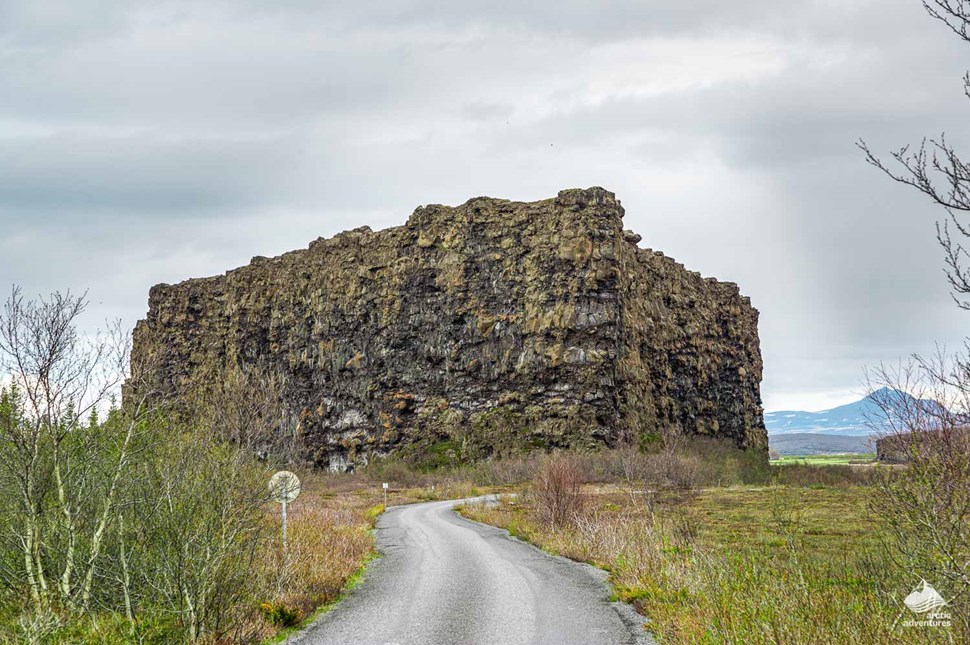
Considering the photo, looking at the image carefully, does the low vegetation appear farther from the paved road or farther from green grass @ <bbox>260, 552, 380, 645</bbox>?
green grass @ <bbox>260, 552, 380, 645</bbox>

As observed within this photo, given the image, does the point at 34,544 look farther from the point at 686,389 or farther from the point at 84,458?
the point at 686,389

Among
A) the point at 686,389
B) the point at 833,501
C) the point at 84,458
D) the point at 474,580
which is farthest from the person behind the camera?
the point at 686,389

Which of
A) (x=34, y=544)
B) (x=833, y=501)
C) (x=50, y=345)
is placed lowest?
(x=833, y=501)

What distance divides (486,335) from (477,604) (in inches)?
2704

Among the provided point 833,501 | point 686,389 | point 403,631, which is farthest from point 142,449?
point 686,389

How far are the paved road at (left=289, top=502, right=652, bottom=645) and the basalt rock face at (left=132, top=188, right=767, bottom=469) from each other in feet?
183

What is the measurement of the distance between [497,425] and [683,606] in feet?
223

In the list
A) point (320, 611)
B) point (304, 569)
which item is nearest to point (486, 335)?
point (304, 569)

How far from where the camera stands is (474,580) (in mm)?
17156

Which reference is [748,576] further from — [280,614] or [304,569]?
[304,569]

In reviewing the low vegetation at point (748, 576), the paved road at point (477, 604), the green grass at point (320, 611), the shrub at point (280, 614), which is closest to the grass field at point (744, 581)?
the low vegetation at point (748, 576)

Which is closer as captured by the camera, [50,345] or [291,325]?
[50,345]

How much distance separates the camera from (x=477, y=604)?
14445mm

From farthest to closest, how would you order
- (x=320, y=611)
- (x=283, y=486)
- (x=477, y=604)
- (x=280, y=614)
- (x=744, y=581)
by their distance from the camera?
(x=283, y=486)
(x=477, y=604)
(x=320, y=611)
(x=280, y=614)
(x=744, y=581)
